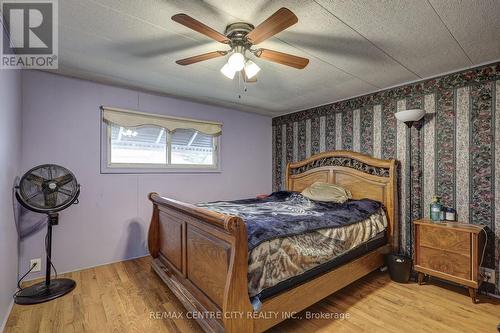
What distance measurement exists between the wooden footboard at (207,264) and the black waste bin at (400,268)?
2.00 meters

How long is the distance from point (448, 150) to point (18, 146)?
4649 millimetres

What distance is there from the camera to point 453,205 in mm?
2631

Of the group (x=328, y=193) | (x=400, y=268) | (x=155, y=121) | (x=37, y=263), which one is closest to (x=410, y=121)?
(x=328, y=193)

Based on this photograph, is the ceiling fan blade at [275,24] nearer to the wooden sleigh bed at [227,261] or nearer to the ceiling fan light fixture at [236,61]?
the ceiling fan light fixture at [236,61]

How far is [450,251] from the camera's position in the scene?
236 centimetres

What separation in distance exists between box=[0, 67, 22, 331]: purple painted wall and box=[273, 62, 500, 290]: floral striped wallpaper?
3.86 metres

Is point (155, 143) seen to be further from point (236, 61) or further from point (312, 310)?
point (312, 310)

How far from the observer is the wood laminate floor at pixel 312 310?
189 centimetres

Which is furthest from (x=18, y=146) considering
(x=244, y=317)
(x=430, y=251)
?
(x=430, y=251)

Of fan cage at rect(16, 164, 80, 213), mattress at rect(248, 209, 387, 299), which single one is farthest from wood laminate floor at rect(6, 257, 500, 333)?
fan cage at rect(16, 164, 80, 213)

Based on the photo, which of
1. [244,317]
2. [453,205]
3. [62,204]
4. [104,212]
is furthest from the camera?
[104,212]

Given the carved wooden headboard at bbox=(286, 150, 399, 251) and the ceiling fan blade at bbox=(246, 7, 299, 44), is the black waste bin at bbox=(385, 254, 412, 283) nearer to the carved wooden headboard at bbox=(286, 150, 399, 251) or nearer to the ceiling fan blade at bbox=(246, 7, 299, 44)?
the carved wooden headboard at bbox=(286, 150, 399, 251)

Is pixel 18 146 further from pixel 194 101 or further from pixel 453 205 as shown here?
pixel 453 205

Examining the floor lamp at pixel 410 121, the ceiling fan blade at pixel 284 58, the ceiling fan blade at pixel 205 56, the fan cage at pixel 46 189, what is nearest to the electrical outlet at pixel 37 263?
the fan cage at pixel 46 189
